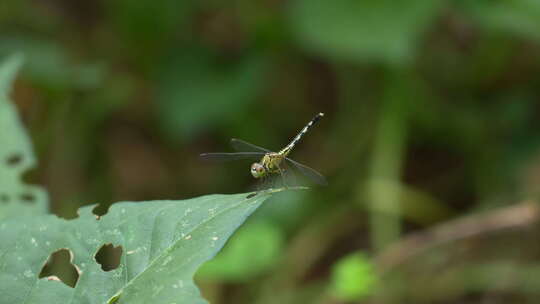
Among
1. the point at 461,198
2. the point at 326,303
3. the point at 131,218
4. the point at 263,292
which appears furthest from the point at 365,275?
the point at 131,218

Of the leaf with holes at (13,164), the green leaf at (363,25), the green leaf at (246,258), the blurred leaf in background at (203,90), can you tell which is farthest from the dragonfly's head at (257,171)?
the blurred leaf in background at (203,90)

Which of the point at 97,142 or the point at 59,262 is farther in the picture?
the point at 97,142

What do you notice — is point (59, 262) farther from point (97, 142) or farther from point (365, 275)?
point (365, 275)

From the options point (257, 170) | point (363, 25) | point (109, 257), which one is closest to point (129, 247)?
point (257, 170)

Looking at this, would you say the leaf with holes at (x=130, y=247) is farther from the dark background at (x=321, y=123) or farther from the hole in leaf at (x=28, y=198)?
the dark background at (x=321, y=123)

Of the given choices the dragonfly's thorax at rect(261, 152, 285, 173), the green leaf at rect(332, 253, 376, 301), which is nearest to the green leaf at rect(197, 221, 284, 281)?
the green leaf at rect(332, 253, 376, 301)
